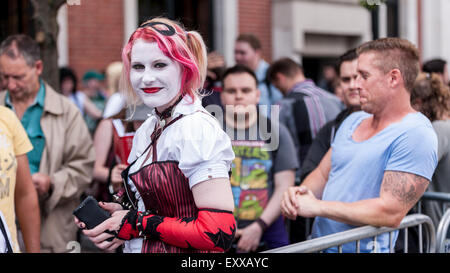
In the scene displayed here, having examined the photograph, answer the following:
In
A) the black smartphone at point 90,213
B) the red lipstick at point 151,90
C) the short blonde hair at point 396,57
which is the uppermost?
the short blonde hair at point 396,57

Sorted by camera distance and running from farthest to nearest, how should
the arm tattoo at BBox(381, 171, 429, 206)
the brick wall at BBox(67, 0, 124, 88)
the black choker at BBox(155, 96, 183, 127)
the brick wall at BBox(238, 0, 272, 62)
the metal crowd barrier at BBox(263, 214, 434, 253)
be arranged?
the brick wall at BBox(238, 0, 272, 62), the brick wall at BBox(67, 0, 124, 88), the arm tattoo at BBox(381, 171, 429, 206), the metal crowd barrier at BBox(263, 214, 434, 253), the black choker at BBox(155, 96, 183, 127)

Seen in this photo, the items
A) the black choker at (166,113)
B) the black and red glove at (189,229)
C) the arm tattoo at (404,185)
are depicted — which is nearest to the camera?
the black and red glove at (189,229)

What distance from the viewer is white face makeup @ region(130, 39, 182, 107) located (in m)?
1.61

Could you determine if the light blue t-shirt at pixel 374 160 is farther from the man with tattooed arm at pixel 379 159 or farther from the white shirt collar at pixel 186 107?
the white shirt collar at pixel 186 107

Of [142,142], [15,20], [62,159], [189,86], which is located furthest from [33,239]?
[15,20]

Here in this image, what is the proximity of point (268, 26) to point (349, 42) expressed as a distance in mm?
2125

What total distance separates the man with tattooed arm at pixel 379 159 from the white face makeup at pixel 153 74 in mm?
1021

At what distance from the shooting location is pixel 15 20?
669cm

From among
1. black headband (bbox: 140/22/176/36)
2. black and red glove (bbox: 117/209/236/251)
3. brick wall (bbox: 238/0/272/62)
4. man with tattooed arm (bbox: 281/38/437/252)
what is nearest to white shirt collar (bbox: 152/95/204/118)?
black headband (bbox: 140/22/176/36)

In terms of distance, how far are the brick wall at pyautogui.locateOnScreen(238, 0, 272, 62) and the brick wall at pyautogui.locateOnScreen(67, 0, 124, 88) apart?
7.10 ft

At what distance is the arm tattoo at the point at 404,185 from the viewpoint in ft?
7.72

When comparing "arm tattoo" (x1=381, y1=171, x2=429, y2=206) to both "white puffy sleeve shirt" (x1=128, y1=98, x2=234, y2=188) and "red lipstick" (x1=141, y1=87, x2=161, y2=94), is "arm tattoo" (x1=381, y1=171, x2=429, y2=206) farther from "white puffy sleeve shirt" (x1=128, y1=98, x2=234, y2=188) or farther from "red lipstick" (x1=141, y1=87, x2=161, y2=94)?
"red lipstick" (x1=141, y1=87, x2=161, y2=94)

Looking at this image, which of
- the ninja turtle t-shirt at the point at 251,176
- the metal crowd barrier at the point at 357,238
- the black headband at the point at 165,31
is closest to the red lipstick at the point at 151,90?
the black headband at the point at 165,31

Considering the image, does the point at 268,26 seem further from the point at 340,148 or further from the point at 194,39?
the point at 194,39
